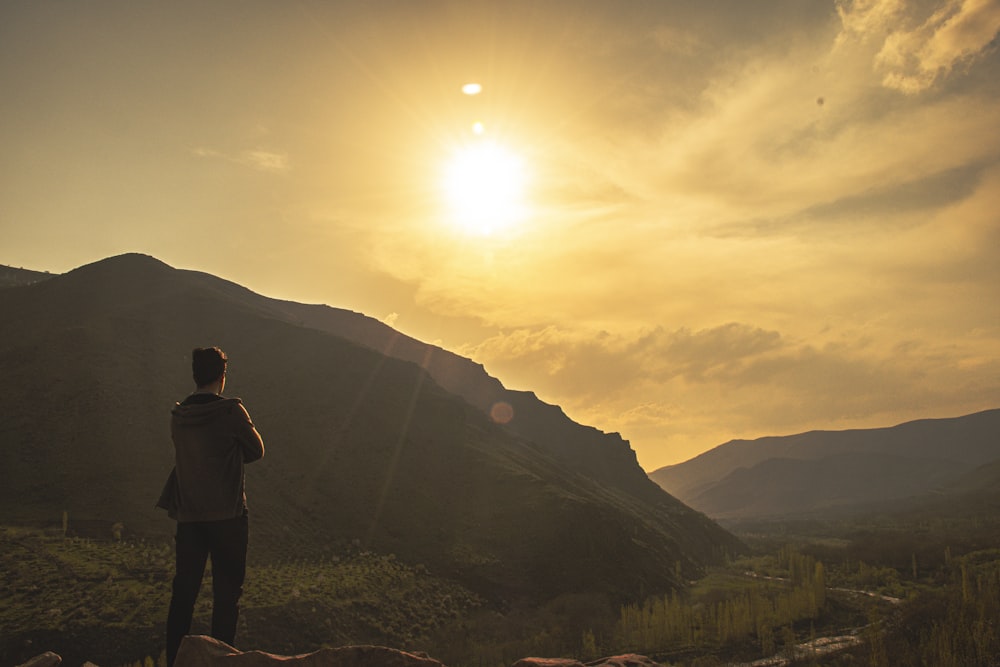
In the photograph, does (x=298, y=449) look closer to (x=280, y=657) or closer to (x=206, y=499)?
(x=280, y=657)

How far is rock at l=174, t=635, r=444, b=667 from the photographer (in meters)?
6.67

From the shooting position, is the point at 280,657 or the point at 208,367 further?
the point at 280,657

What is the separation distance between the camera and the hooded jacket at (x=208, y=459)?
647cm

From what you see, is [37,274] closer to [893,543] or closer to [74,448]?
[74,448]

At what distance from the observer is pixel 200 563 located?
6.47 m

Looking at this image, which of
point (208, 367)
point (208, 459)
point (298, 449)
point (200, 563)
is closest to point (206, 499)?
point (208, 459)

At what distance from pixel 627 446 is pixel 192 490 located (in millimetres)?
140664

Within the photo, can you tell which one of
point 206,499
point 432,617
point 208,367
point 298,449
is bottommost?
point 432,617

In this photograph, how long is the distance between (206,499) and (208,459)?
382 millimetres

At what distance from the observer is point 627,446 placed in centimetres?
14200

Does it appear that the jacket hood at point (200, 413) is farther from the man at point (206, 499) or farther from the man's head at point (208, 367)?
the man's head at point (208, 367)

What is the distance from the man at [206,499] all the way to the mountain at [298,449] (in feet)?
130

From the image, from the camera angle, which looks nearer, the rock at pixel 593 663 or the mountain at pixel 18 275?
the rock at pixel 593 663

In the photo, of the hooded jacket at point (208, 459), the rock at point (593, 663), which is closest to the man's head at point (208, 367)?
the hooded jacket at point (208, 459)
